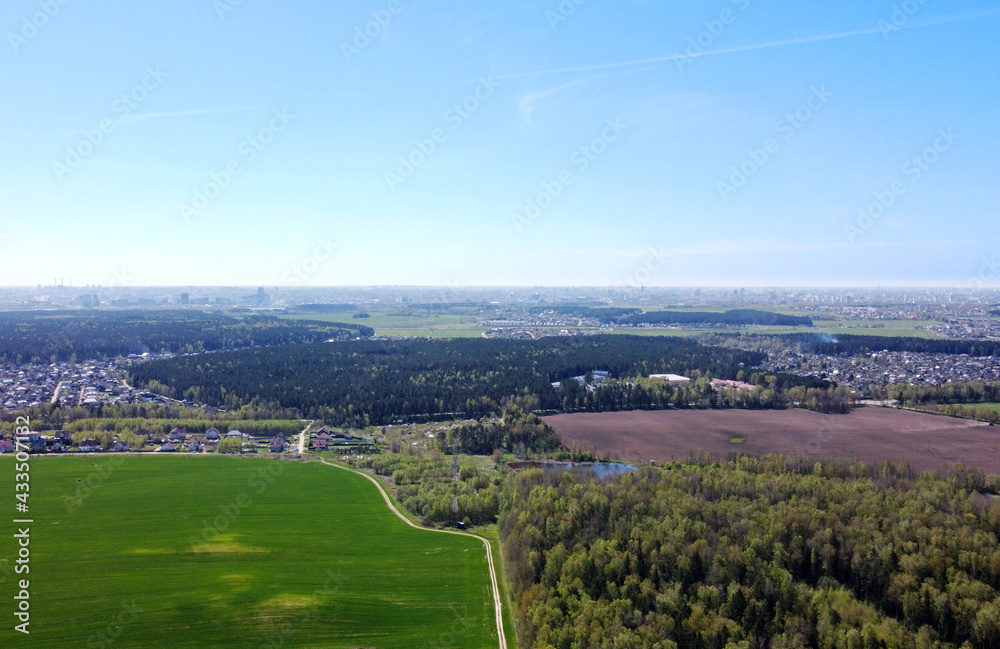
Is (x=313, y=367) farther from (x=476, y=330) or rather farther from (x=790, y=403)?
(x=476, y=330)

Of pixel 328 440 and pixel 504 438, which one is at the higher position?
pixel 504 438

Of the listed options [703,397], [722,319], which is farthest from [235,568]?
[722,319]

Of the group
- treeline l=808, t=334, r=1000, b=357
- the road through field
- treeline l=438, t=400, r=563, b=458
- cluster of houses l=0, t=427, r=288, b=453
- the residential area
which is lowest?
the road through field

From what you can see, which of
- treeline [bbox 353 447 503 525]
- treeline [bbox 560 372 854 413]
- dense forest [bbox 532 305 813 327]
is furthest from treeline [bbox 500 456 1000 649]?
dense forest [bbox 532 305 813 327]

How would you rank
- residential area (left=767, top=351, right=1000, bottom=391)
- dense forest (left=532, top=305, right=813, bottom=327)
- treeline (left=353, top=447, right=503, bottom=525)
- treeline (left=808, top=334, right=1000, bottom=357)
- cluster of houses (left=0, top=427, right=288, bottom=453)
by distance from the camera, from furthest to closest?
dense forest (left=532, top=305, right=813, bottom=327), treeline (left=808, top=334, right=1000, bottom=357), residential area (left=767, top=351, right=1000, bottom=391), cluster of houses (left=0, top=427, right=288, bottom=453), treeline (left=353, top=447, right=503, bottom=525)

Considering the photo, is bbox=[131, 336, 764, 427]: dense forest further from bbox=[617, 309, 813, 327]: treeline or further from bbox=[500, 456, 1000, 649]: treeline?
bbox=[617, 309, 813, 327]: treeline

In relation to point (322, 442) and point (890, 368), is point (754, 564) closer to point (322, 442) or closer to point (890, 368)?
point (322, 442)

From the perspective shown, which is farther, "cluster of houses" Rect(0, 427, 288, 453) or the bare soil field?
"cluster of houses" Rect(0, 427, 288, 453)
